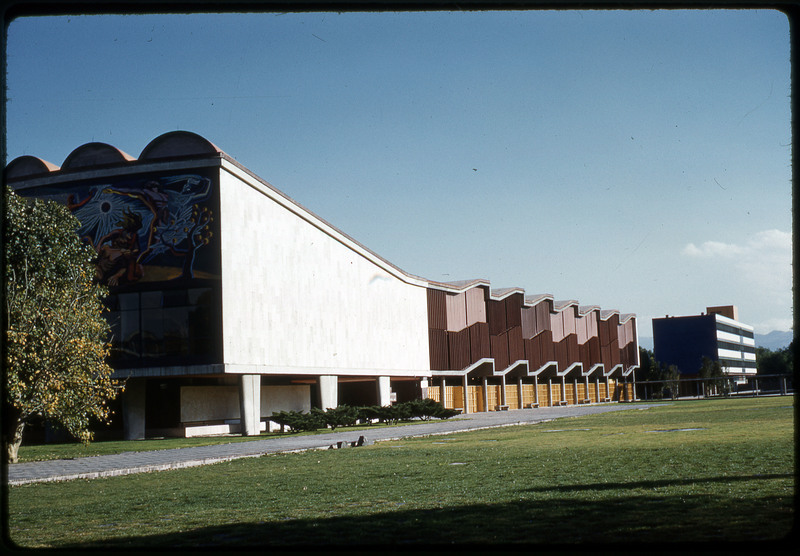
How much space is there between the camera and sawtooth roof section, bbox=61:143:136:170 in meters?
39.4

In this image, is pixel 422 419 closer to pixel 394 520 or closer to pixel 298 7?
pixel 394 520

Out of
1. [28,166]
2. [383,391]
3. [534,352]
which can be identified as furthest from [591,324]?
[28,166]

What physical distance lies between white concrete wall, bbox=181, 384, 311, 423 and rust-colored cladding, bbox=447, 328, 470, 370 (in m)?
14.8

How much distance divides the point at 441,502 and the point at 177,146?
32856 millimetres

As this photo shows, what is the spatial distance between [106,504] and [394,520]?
4.98m

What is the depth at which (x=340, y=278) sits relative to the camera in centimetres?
4847

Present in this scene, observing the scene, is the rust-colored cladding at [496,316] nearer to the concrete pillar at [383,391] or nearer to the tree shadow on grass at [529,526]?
the concrete pillar at [383,391]

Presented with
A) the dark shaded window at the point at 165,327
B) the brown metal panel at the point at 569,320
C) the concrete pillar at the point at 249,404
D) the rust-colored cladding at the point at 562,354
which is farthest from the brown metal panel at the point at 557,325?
the dark shaded window at the point at 165,327

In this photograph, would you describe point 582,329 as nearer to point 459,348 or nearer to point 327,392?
point 459,348

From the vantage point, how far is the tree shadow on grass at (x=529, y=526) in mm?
6621

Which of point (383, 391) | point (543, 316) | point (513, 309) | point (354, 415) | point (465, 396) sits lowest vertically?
point (465, 396)

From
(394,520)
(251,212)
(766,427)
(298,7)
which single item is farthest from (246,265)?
(298,7)

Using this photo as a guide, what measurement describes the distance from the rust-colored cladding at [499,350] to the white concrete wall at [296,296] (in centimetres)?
1691

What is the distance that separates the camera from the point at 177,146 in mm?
39125
